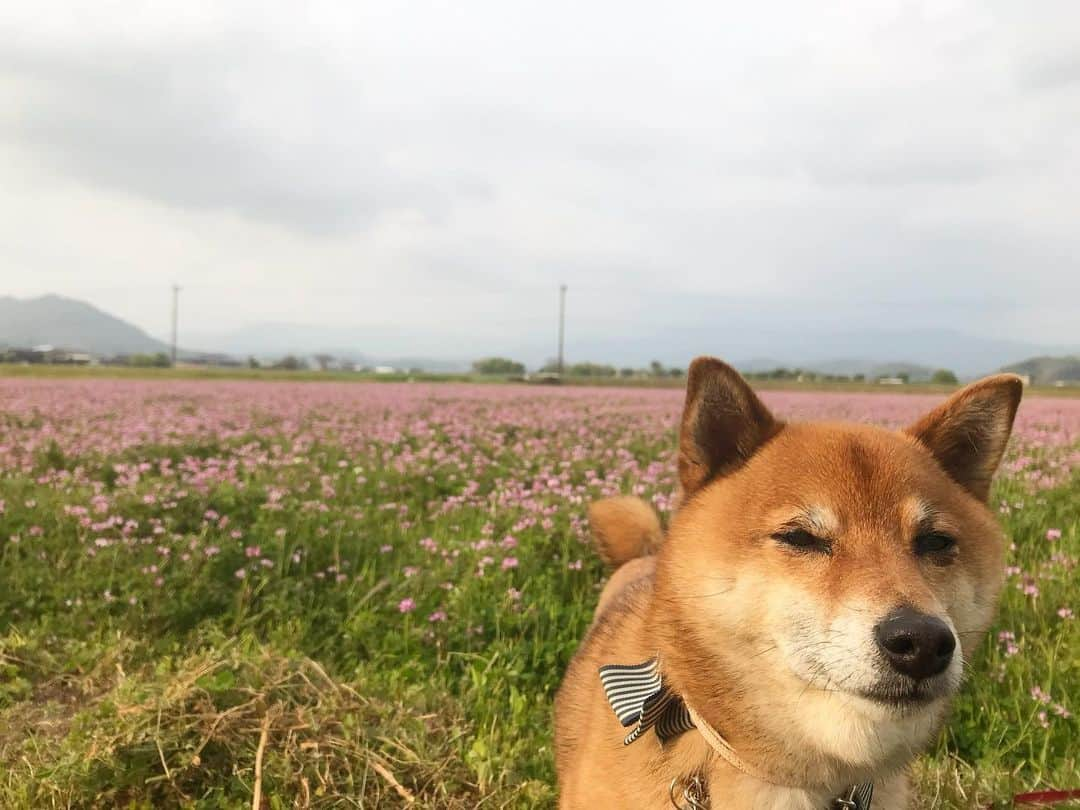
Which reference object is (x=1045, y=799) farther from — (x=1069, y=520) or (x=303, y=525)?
(x=303, y=525)

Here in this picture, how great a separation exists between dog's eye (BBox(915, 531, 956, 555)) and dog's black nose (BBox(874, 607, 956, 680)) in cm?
36

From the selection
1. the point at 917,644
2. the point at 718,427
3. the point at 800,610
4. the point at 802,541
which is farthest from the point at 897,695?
the point at 718,427

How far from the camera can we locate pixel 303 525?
5.22m

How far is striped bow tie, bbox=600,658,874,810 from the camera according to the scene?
2.03m

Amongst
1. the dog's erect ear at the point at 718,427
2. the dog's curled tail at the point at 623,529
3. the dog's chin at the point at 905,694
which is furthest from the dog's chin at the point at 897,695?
the dog's curled tail at the point at 623,529

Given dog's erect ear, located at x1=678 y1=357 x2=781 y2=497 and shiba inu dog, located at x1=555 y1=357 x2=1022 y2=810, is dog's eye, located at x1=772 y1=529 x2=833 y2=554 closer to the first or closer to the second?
shiba inu dog, located at x1=555 y1=357 x2=1022 y2=810

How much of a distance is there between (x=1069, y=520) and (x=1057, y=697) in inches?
112

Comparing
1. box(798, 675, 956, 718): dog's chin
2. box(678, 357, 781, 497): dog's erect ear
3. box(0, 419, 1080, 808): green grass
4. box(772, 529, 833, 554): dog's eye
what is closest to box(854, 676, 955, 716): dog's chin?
box(798, 675, 956, 718): dog's chin

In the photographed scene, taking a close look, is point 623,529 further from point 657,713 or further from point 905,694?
point 905,694

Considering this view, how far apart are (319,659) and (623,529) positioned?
193cm

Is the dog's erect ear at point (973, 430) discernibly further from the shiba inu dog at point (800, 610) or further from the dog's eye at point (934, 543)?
the dog's eye at point (934, 543)

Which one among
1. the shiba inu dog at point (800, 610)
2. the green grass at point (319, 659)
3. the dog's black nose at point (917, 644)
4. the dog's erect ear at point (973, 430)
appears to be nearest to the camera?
the dog's black nose at point (917, 644)

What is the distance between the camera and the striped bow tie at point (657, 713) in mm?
2029

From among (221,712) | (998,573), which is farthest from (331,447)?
(998,573)
